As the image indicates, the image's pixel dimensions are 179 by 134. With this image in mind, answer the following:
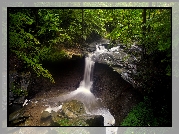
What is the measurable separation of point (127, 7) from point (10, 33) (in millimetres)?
2292

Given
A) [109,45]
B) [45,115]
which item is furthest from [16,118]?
[109,45]

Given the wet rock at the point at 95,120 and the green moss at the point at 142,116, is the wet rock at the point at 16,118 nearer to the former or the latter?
the wet rock at the point at 95,120

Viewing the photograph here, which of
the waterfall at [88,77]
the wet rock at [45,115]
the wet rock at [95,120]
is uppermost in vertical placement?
the waterfall at [88,77]

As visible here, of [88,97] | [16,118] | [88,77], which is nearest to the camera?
[16,118]

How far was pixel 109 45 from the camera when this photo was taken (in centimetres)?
482

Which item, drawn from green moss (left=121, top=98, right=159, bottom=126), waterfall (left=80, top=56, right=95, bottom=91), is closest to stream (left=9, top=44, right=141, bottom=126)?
waterfall (left=80, top=56, right=95, bottom=91)

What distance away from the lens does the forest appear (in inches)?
149

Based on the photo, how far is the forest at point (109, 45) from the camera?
378 cm

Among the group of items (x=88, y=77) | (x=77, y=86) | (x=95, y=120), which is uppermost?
(x=88, y=77)

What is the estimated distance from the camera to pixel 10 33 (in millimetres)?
3791

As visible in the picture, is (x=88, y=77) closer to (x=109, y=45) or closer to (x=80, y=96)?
(x=80, y=96)

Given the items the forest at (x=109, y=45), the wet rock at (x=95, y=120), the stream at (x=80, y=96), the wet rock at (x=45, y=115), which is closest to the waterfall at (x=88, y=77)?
the stream at (x=80, y=96)

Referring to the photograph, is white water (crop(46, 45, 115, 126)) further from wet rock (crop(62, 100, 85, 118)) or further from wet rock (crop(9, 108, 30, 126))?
wet rock (crop(9, 108, 30, 126))

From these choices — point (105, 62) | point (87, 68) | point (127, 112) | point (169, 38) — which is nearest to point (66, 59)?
point (87, 68)
